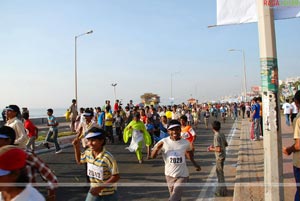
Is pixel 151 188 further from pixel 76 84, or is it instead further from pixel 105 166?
pixel 76 84

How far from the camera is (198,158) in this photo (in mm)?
10227

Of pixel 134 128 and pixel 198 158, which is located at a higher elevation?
pixel 134 128

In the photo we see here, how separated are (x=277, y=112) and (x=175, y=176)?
1.73 meters

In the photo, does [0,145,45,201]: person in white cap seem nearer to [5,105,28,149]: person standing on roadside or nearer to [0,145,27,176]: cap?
[0,145,27,176]: cap

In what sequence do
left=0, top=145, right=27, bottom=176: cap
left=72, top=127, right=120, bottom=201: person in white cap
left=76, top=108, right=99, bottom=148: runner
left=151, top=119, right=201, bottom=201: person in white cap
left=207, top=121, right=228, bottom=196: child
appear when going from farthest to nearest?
left=76, top=108, right=99, bottom=148: runner
left=207, top=121, right=228, bottom=196: child
left=151, top=119, right=201, bottom=201: person in white cap
left=72, top=127, right=120, bottom=201: person in white cap
left=0, top=145, right=27, bottom=176: cap

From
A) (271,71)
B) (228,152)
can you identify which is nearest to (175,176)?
(271,71)

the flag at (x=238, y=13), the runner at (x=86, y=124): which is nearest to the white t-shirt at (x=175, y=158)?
the flag at (x=238, y=13)

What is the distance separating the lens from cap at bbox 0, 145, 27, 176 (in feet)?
7.13

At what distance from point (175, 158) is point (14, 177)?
2.78 metres

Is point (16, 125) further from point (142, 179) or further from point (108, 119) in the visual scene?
point (108, 119)

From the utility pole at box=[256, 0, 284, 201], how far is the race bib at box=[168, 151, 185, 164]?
1.24 m

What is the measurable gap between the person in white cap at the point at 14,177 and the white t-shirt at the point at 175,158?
8.68 feet

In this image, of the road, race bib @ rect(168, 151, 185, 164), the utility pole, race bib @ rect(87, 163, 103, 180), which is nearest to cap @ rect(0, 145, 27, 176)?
race bib @ rect(87, 163, 103, 180)

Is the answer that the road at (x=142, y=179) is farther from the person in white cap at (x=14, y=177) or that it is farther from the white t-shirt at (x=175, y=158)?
the person in white cap at (x=14, y=177)
